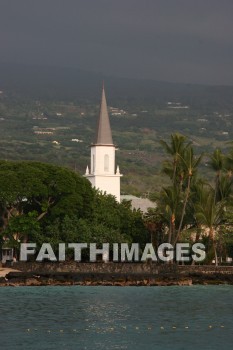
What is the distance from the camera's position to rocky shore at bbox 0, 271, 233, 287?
8725cm

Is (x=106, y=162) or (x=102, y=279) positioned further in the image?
(x=106, y=162)

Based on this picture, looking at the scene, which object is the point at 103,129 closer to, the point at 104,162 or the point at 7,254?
the point at 104,162

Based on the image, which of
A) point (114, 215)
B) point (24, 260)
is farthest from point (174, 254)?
point (24, 260)

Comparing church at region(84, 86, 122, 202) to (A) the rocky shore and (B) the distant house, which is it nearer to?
(B) the distant house

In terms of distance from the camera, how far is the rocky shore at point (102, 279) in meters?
87.2

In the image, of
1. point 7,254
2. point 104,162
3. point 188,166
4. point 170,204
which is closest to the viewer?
point 170,204

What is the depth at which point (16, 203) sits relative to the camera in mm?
97812

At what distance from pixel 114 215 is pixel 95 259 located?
19.5 ft

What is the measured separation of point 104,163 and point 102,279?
35991 mm

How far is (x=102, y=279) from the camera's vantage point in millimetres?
89062

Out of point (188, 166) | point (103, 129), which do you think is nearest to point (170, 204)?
point (188, 166)

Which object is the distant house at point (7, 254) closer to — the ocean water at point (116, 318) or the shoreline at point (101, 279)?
the shoreline at point (101, 279)

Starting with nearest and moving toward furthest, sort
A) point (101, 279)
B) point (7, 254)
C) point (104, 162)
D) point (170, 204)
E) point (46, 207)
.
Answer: point (101, 279) < point (46, 207) < point (170, 204) < point (7, 254) < point (104, 162)

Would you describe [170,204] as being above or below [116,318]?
above
